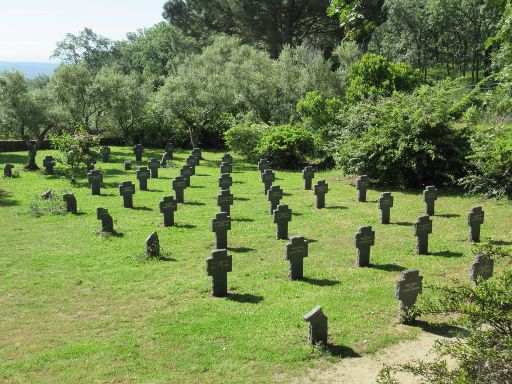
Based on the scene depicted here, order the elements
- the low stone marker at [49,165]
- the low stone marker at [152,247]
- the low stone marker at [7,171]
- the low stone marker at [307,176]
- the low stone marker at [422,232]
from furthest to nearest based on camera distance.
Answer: the low stone marker at [49,165] → the low stone marker at [7,171] → the low stone marker at [307,176] → the low stone marker at [152,247] → the low stone marker at [422,232]

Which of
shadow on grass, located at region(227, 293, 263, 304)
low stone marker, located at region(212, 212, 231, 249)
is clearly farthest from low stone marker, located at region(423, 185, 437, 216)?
shadow on grass, located at region(227, 293, 263, 304)

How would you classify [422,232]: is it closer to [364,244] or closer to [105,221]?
[364,244]

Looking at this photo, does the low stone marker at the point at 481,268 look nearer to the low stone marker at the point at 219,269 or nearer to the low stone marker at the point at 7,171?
the low stone marker at the point at 219,269

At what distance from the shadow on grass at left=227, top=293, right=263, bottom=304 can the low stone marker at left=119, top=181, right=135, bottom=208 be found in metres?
9.28

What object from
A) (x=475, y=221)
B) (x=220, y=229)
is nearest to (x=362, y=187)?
(x=475, y=221)

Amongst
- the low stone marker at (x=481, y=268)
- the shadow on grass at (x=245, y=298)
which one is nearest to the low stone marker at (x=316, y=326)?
the shadow on grass at (x=245, y=298)

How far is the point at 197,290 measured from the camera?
10258 millimetres

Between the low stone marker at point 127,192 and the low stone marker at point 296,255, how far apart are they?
30.0ft

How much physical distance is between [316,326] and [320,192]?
10.1 metres

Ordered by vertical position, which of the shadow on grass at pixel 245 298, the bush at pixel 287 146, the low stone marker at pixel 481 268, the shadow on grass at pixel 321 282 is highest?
the bush at pixel 287 146

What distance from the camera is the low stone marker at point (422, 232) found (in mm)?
12086

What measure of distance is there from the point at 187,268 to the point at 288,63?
2310 centimetres

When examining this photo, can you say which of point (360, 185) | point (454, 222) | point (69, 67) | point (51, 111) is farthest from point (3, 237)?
point (69, 67)

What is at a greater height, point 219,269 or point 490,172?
point 490,172
